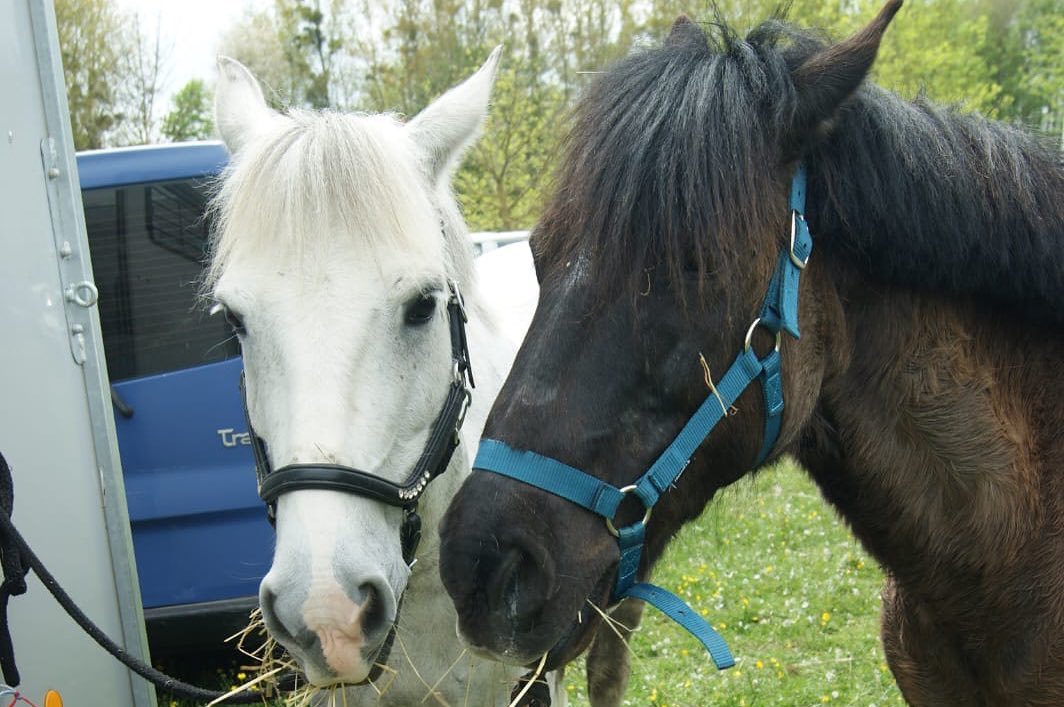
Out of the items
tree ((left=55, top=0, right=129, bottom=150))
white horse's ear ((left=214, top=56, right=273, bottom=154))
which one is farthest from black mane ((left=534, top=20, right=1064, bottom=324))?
tree ((left=55, top=0, right=129, bottom=150))

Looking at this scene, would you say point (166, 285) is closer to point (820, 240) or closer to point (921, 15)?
point (820, 240)

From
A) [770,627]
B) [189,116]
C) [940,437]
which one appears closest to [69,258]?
[940,437]

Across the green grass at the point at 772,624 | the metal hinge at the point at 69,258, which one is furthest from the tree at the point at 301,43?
the metal hinge at the point at 69,258

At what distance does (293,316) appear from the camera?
2053mm

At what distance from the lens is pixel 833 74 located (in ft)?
5.73

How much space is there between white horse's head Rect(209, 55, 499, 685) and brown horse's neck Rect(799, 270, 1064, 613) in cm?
95

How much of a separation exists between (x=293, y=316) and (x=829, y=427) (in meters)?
1.20

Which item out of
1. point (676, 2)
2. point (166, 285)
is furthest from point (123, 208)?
point (676, 2)

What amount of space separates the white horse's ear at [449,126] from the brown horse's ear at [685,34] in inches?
24.1

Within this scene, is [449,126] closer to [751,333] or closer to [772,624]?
[751,333]

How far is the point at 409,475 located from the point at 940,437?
3.91 ft

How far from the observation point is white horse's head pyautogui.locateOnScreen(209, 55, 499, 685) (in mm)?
1896

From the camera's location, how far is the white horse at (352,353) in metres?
1.91

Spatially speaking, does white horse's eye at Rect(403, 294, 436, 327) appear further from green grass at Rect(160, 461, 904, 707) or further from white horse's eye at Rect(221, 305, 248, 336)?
green grass at Rect(160, 461, 904, 707)
